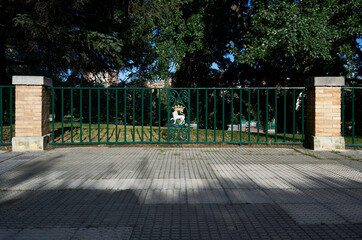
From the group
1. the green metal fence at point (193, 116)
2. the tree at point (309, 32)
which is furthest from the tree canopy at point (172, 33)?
the green metal fence at point (193, 116)

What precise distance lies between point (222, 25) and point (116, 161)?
11582 millimetres

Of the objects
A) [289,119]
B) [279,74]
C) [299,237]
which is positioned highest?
[279,74]

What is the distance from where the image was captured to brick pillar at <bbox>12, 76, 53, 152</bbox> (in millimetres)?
6973

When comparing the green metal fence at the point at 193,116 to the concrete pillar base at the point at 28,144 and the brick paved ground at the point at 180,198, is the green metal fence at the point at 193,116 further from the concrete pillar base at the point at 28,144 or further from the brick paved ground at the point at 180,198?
the brick paved ground at the point at 180,198

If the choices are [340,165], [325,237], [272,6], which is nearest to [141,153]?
[340,165]

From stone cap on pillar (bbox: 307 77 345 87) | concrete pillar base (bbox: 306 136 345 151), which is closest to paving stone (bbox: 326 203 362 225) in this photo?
concrete pillar base (bbox: 306 136 345 151)

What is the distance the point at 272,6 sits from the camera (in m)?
11.2

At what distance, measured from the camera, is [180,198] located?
353cm

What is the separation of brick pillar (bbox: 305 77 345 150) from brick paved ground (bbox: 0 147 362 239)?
116 cm

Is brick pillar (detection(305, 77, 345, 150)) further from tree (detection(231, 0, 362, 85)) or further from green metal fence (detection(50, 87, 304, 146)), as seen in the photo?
tree (detection(231, 0, 362, 85))

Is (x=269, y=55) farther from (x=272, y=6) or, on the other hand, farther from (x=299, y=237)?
(x=299, y=237)

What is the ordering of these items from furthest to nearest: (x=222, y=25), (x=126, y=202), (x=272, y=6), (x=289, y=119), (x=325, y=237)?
(x=289, y=119), (x=222, y=25), (x=272, y=6), (x=126, y=202), (x=325, y=237)

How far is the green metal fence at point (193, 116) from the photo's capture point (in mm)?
7500

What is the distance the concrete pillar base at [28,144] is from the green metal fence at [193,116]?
1.48 ft
